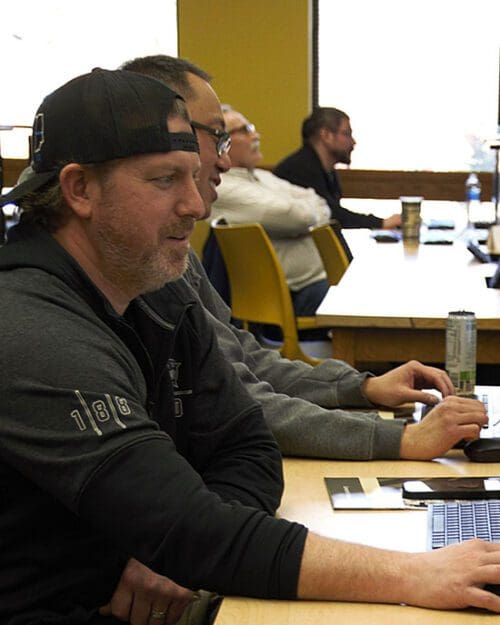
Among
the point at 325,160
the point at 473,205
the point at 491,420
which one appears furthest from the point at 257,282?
the point at 325,160

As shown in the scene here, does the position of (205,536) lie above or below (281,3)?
below

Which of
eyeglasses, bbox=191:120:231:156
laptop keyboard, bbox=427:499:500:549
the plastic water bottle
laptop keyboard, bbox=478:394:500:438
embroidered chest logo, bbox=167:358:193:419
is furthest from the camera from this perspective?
the plastic water bottle

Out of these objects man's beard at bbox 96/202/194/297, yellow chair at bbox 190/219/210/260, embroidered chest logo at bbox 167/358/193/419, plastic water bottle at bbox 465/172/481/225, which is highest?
man's beard at bbox 96/202/194/297

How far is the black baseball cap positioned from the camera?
1429 millimetres

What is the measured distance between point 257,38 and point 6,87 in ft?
5.85

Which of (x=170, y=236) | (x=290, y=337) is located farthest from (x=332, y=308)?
(x=170, y=236)

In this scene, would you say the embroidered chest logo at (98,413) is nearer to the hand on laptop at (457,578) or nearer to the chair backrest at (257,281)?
the hand on laptop at (457,578)

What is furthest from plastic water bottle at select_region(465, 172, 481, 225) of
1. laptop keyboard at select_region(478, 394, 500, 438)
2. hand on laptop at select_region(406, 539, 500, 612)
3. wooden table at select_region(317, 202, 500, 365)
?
hand on laptop at select_region(406, 539, 500, 612)

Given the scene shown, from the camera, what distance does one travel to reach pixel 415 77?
752cm

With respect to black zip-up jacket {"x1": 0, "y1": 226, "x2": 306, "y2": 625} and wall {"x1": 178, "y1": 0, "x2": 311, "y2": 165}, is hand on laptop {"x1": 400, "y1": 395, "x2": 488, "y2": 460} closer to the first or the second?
black zip-up jacket {"x1": 0, "y1": 226, "x2": 306, "y2": 625}

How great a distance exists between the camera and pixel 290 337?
4141mm

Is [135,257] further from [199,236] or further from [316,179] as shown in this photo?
Result: [199,236]

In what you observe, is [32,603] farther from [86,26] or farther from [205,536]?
[86,26]

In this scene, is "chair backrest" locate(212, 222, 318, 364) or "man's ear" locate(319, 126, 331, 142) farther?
"man's ear" locate(319, 126, 331, 142)
